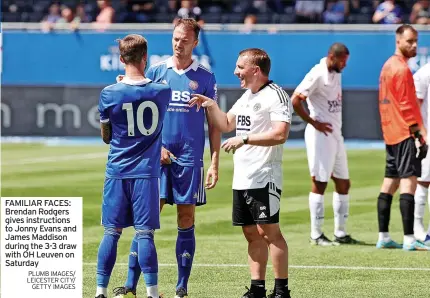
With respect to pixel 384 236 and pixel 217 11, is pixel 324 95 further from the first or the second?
pixel 217 11

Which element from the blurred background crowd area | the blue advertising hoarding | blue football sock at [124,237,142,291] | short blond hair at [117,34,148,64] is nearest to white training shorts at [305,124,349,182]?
blue football sock at [124,237,142,291]

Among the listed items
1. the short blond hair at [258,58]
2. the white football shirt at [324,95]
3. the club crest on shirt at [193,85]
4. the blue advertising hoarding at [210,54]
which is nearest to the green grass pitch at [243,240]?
the white football shirt at [324,95]

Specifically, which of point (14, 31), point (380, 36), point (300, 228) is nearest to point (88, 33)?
point (14, 31)

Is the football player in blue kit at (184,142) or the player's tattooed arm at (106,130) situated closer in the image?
the player's tattooed arm at (106,130)

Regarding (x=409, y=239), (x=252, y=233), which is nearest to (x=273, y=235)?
(x=252, y=233)

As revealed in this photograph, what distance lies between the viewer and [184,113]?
10047 millimetres

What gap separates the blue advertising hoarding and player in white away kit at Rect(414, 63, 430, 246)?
11.9m

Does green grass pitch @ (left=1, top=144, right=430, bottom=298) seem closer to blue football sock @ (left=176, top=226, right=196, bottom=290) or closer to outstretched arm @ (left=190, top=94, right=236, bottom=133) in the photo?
blue football sock @ (left=176, top=226, right=196, bottom=290)

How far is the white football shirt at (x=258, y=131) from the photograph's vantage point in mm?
9531

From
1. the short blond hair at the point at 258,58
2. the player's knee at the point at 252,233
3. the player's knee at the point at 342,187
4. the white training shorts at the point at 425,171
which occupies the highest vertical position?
the short blond hair at the point at 258,58

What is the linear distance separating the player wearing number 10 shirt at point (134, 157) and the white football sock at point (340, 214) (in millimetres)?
5029

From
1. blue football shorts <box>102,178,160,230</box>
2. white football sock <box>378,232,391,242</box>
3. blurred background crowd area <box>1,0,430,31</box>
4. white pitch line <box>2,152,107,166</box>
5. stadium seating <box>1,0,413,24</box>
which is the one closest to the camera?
blue football shorts <box>102,178,160,230</box>

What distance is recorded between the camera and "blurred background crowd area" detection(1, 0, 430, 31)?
28.3m

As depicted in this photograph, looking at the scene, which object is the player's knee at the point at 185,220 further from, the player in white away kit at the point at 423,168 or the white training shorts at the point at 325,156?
the player in white away kit at the point at 423,168
